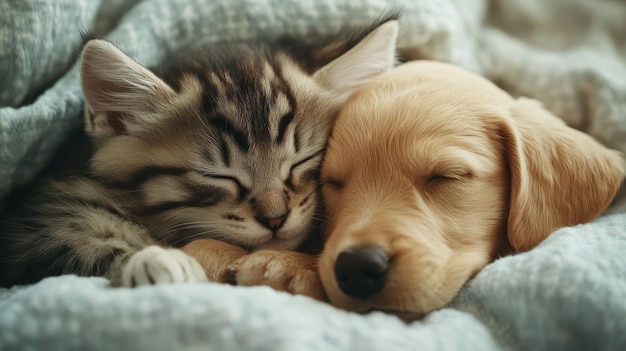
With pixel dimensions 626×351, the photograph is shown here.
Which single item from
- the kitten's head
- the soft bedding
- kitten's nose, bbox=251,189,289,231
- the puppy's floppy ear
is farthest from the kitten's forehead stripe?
the puppy's floppy ear

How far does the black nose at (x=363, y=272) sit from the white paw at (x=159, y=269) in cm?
30

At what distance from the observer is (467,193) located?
1.22 meters

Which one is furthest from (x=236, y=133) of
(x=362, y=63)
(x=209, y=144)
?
(x=362, y=63)

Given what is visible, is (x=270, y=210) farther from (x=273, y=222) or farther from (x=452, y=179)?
(x=452, y=179)

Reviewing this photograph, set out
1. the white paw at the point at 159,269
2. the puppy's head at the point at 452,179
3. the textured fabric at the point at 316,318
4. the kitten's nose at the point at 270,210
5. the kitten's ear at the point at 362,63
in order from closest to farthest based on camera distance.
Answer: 1. the textured fabric at the point at 316,318
2. the white paw at the point at 159,269
3. the puppy's head at the point at 452,179
4. the kitten's nose at the point at 270,210
5. the kitten's ear at the point at 362,63

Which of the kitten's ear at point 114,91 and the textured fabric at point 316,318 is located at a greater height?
the kitten's ear at point 114,91

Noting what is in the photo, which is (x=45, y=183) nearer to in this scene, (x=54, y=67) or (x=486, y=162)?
(x=54, y=67)

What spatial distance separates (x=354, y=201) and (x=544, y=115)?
1.91ft

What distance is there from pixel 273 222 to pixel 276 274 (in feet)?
0.64

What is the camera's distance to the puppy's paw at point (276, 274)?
3.62ft

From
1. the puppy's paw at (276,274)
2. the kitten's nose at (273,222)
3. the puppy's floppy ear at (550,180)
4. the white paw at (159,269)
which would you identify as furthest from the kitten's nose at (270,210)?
the puppy's floppy ear at (550,180)

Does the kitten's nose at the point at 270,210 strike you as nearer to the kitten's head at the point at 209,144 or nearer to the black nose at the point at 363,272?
the kitten's head at the point at 209,144

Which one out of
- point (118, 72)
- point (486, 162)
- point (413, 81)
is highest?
point (118, 72)

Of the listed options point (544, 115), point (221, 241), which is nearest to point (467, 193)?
point (544, 115)
